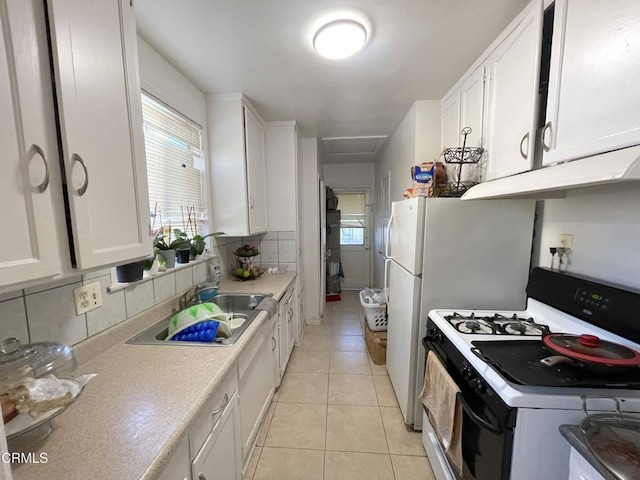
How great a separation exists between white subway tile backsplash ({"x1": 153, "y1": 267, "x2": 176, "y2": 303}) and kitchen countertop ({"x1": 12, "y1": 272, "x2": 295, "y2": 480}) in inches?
10.0

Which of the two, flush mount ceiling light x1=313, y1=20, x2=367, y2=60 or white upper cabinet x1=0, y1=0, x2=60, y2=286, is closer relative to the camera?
white upper cabinet x1=0, y1=0, x2=60, y2=286

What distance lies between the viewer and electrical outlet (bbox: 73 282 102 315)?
3.48 ft

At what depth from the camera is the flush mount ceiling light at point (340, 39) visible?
1342 millimetres

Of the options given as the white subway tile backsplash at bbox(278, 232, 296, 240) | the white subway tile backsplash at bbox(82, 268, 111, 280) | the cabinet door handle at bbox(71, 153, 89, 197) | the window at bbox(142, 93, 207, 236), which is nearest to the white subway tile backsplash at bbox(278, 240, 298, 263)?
the white subway tile backsplash at bbox(278, 232, 296, 240)

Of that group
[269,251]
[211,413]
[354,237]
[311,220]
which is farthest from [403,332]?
[354,237]

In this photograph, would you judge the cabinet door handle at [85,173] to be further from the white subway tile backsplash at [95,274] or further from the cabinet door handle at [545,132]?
the cabinet door handle at [545,132]

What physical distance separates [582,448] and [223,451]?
124cm

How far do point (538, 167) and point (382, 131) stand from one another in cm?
214

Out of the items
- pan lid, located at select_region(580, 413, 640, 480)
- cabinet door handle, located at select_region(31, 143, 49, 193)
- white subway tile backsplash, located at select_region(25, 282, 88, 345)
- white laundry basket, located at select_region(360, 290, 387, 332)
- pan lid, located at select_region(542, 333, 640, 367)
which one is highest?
cabinet door handle, located at select_region(31, 143, 49, 193)

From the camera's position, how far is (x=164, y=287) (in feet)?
5.21

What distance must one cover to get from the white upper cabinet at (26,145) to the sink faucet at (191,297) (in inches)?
40.7

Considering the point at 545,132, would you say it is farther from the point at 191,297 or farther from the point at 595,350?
the point at 191,297

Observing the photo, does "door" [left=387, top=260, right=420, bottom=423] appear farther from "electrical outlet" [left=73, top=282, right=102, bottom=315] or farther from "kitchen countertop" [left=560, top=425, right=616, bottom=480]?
"electrical outlet" [left=73, top=282, right=102, bottom=315]

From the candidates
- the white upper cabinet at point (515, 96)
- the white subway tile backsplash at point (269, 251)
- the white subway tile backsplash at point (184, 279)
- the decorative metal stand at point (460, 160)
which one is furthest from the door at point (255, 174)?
the white upper cabinet at point (515, 96)
